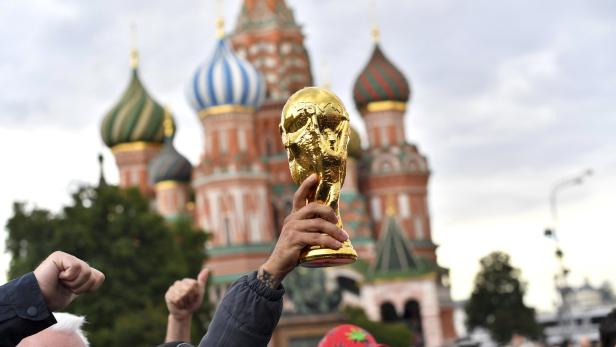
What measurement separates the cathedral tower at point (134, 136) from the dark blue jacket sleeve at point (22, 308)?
5139cm

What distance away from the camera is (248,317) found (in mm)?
2453

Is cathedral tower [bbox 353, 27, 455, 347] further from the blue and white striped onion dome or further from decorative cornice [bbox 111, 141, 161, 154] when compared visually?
decorative cornice [bbox 111, 141, 161, 154]

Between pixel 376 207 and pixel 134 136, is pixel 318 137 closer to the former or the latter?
pixel 376 207

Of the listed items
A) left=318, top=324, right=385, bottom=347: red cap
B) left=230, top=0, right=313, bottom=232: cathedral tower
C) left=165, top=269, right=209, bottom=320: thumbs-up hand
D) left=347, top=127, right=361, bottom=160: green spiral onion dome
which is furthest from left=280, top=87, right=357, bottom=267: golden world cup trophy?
left=347, top=127, right=361, bottom=160: green spiral onion dome

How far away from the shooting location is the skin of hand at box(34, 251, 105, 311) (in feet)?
7.54

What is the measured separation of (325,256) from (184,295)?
133cm

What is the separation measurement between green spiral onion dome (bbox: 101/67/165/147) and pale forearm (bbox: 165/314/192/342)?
50418 millimetres

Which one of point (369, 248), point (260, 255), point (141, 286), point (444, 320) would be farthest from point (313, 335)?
point (444, 320)

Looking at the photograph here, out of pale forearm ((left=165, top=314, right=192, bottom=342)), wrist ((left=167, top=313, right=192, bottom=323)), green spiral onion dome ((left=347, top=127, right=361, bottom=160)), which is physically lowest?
pale forearm ((left=165, top=314, right=192, bottom=342))

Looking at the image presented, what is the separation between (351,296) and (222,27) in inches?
483

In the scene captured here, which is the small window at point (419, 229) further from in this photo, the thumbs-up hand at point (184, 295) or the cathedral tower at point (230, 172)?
the thumbs-up hand at point (184, 295)

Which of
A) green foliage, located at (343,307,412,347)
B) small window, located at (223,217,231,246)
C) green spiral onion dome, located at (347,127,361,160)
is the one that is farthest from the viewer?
green spiral onion dome, located at (347,127,361,160)

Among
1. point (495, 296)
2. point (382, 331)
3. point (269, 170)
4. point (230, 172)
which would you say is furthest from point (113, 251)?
point (495, 296)

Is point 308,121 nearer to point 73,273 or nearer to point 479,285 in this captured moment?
point 73,273
